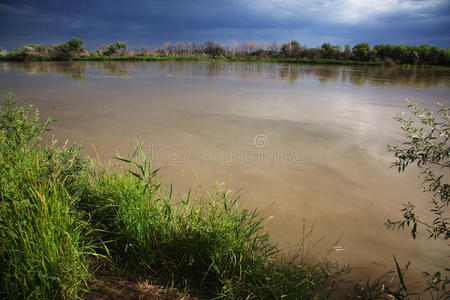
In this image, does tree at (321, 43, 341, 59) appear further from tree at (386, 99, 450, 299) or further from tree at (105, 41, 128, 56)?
tree at (386, 99, 450, 299)

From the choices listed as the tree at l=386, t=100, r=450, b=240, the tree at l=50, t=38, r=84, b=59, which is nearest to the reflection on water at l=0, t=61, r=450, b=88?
the tree at l=50, t=38, r=84, b=59

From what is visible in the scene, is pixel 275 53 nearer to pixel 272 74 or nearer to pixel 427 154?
pixel 272 74

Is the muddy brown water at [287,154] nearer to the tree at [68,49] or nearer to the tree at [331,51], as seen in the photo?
the tree at [68,49]

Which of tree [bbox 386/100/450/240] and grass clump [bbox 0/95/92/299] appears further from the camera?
tree [bbox 386/100/450/240]

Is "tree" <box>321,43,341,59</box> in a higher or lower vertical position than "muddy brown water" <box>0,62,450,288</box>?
higher

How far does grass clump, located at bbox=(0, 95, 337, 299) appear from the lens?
4.74ft

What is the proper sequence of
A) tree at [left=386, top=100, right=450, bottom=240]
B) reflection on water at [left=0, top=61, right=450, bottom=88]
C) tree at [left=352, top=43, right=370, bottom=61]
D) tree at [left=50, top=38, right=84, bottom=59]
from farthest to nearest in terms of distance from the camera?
tree at [left=352, top=43, right=370, bottom=61], tree at [left=50, top=38, right=84, bottom=59], reflection on water at [left=0, top=61, right=450, bottom=88], tree at [left=386, top=100, right=450, bottom=240]

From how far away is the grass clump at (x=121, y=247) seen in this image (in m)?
1.44

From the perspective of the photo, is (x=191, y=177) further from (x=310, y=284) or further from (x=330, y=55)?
(x=330, y=55)

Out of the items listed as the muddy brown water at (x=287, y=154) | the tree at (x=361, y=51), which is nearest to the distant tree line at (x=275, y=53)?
the tree at (x=361, y=51)

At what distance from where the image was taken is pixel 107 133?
5199mm

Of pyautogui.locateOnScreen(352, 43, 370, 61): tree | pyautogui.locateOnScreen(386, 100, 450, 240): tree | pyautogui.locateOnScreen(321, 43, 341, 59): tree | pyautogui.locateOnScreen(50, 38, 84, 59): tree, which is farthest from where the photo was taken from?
pyautogui.locateOnScreen(321, 43, 341, 59): tree

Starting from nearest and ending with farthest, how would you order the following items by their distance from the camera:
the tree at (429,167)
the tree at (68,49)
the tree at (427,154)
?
the tree at (429,167), the tree at (427,154), the tree at (68,49)

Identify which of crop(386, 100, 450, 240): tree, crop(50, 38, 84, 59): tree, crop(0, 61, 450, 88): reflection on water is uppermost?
crop(50, 38, 84, 59): tree
